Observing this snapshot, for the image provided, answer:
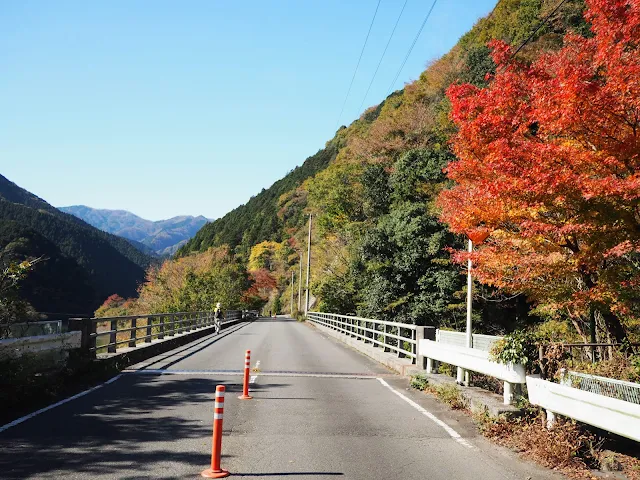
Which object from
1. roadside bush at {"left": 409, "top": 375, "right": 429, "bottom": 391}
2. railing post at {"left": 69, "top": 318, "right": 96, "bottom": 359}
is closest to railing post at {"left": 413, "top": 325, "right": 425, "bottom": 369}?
roadside bush at {"left": 409, "top": 375, "right": 429, "bottom": 391}

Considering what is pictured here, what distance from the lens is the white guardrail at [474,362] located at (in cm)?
768

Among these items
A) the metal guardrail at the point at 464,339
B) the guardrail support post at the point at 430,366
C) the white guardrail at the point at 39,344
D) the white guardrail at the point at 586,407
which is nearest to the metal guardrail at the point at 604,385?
the white guardrail at the point at 586,407

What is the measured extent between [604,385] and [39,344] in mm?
9379

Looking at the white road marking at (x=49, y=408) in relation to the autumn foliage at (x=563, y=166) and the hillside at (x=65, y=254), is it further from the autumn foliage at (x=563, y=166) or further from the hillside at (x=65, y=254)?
the hillside at (x=65, y=254)

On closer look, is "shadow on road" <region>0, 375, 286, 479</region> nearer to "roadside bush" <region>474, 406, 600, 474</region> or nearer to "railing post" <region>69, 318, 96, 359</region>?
"railing post" <region>69, 318, 96, 359</region>

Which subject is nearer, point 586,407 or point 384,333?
point 586,407

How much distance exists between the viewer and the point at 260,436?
271 inches

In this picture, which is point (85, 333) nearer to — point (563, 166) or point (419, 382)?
point (419, 382)

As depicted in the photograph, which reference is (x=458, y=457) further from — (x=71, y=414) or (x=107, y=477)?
(x=71, y=414)

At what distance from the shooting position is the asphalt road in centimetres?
551

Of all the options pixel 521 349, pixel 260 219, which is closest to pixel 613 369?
pixel 521 349

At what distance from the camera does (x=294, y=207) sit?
4685 inches

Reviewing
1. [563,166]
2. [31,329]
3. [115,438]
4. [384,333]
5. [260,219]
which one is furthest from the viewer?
[260,219]

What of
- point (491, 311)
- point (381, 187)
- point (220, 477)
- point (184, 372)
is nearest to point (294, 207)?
point (381, 187)
